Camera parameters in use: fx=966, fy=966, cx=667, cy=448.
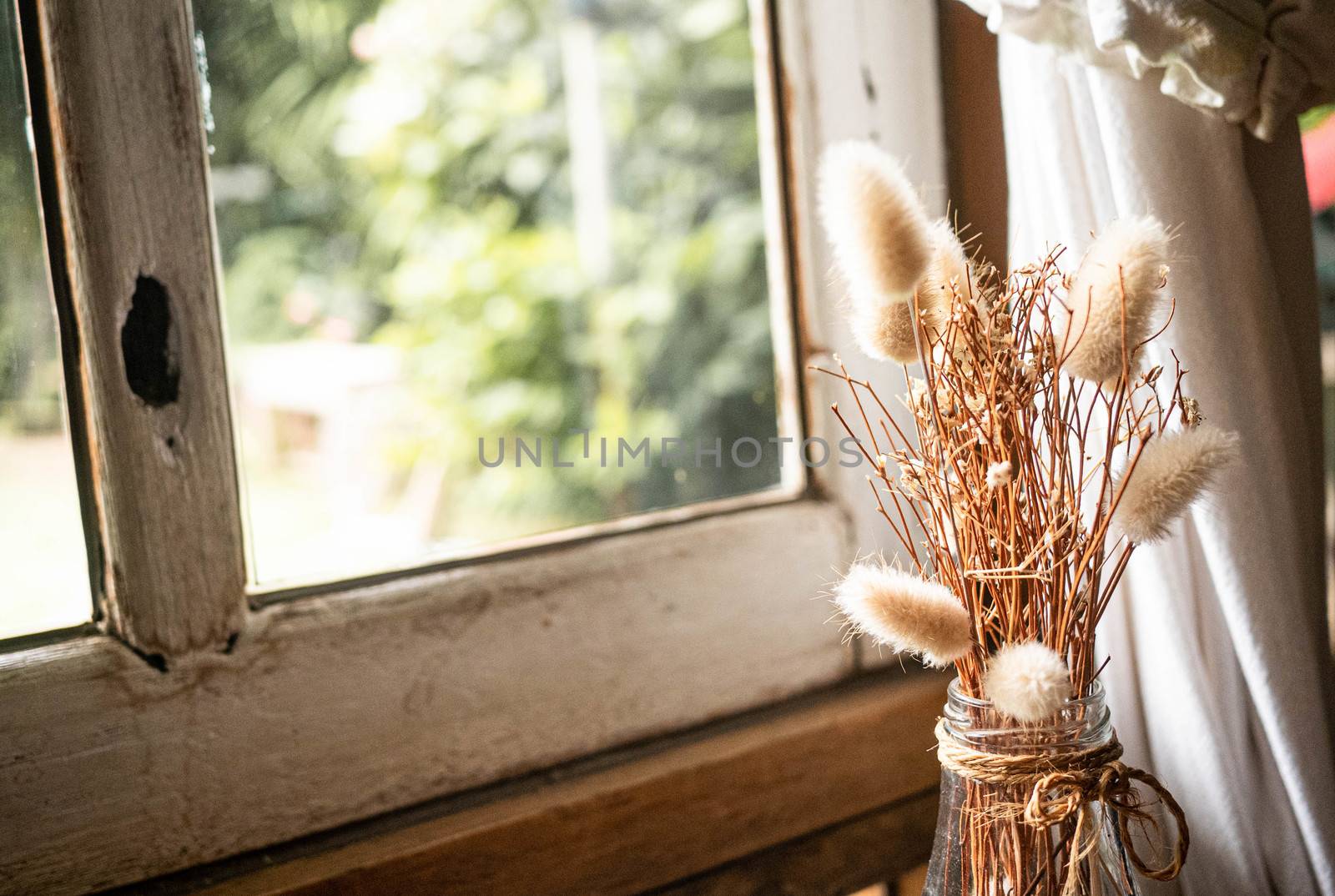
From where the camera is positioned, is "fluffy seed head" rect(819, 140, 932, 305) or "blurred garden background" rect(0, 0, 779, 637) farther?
"blurred garden background" rect(0, 0, 779, 637)

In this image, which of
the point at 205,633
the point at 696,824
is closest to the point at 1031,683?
the point at 696,824

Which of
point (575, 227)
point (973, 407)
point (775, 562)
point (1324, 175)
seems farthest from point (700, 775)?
point (1324, 175)

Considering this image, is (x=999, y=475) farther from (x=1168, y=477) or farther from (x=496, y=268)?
(x=496, y=268)

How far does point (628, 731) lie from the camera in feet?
2.44

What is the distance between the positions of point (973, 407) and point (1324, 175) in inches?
54.6

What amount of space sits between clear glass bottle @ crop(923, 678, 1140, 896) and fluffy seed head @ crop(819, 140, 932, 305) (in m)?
0.23

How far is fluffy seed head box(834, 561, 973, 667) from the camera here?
45 cm

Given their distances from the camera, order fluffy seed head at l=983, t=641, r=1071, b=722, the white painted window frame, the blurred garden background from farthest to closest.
A: the blurred garden background → the white painted window frame → fluffy seed head at l=983, t=641, r=1071, b=722

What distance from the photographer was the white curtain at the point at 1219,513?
60 centimetres

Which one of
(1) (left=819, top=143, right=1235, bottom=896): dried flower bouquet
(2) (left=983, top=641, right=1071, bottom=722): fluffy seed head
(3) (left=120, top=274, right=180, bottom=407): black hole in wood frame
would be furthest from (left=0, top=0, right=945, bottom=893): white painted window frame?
(2) (left=983, top=641, right=1071, bottom=722): fluffy seed head

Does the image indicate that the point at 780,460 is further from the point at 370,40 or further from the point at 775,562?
the point at 370,40

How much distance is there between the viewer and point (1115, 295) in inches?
18.3

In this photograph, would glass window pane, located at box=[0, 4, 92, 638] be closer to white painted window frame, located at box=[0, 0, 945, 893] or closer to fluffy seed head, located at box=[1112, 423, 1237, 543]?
white painted window frame, located at box=[0, 0, 945, 893]

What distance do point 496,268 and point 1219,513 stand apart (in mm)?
1313
